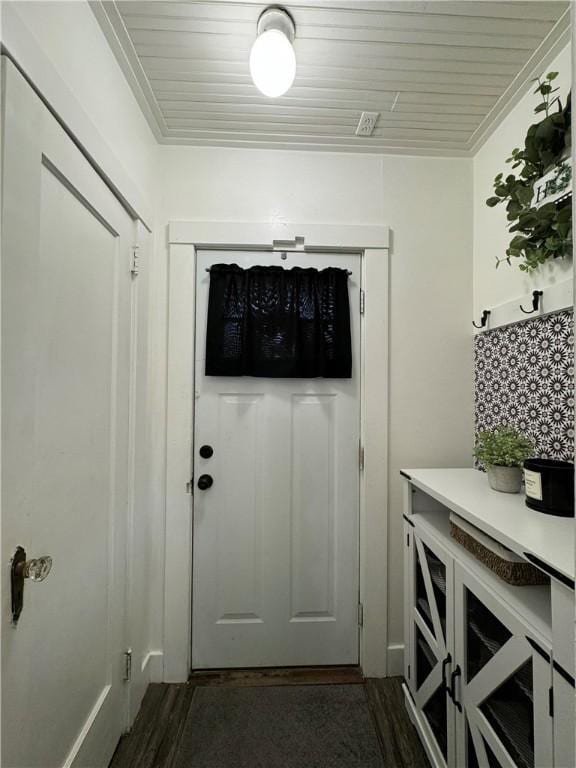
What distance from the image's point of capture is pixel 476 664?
102 cm

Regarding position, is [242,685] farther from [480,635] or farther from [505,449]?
[505,449]

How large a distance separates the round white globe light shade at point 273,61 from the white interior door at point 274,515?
693 mm

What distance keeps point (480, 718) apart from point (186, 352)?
1.67 m

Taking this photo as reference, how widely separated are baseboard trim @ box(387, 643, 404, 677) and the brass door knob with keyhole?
163cm

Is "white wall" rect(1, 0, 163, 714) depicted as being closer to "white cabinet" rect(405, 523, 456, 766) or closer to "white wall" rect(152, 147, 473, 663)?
"white wall" rect(152, 147, 473, 663)

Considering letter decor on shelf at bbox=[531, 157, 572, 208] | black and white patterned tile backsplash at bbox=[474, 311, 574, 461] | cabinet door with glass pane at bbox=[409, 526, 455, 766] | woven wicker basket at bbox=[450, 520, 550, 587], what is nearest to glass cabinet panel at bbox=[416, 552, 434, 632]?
cabinet door with glass pane at bbox=[409, 526, 455, 766]

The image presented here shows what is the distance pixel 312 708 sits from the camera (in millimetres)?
1471

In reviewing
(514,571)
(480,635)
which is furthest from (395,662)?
(514,571)

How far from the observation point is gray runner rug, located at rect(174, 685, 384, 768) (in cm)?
128

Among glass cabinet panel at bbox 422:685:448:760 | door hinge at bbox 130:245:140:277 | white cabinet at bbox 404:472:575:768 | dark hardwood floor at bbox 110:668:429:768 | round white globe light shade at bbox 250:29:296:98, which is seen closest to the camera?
white cabinet at bbox 404:472:575:768

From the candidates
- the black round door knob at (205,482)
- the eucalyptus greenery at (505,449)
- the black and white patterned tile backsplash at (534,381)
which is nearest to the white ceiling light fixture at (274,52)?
the black and white patterned tile backsplash at (534,381)

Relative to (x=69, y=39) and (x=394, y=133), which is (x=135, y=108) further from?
(x=394, y=133)

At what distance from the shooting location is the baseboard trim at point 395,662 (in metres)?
1.64

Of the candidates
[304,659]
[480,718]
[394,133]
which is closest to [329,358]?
[394,133]
